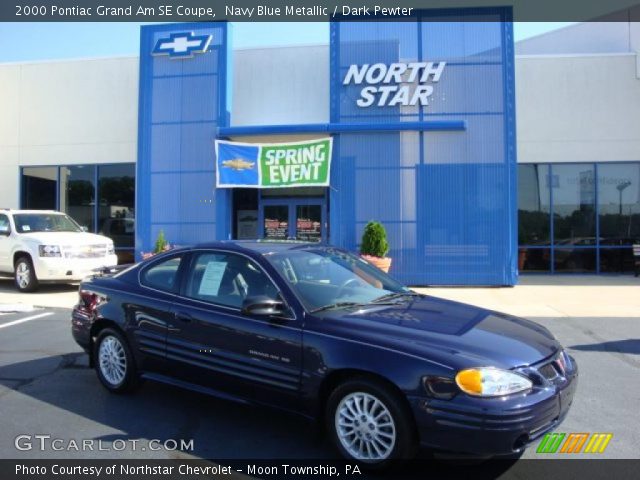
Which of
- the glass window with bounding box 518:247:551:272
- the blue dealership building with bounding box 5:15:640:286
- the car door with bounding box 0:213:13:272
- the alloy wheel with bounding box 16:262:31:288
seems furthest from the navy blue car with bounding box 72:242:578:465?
the glass window with bounding box 518:247:551:272

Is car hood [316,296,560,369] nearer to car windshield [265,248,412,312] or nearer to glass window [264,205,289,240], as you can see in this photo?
car windshield [265,248,412,312]

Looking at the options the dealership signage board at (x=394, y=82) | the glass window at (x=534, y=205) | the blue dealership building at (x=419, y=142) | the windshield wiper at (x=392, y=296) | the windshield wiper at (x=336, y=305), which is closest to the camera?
the windshield wiper at (x=336, y=305)

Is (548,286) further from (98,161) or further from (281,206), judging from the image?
(98,161)

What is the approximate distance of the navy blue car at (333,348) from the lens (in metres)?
3.44

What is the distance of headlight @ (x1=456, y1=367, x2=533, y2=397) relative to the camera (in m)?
3.38

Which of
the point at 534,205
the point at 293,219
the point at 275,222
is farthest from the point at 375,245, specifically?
the point at 534,205

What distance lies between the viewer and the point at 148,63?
16.0 meters

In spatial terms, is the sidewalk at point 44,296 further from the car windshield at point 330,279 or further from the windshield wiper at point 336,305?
the windshield wiper at point 336,305

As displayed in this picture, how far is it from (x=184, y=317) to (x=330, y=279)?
126 cm

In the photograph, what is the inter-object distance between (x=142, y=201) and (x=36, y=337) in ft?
26.9

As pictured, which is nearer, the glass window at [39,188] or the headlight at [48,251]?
the headlight at [48,251]

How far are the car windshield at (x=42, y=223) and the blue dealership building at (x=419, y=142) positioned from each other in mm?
2836

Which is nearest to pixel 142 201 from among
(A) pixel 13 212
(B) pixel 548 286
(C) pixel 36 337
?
(A) pixel 13 212

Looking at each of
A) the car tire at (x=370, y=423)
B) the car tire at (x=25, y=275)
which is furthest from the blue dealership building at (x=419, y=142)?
the car tire at (x=370, y=423)
